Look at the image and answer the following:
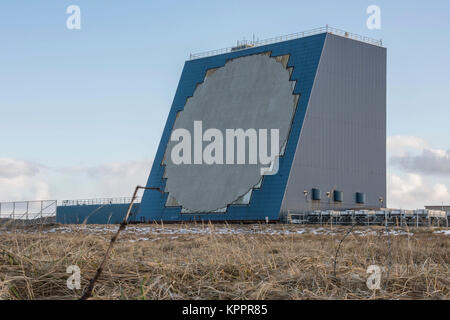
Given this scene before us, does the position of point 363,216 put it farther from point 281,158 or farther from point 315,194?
point 281,158

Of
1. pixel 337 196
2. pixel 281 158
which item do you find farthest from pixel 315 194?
pixel 281 158

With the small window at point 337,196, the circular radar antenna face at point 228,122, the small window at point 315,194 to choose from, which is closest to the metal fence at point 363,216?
the small window at point 315,194

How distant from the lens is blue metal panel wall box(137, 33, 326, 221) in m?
47.0

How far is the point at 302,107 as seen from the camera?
47719 millimetres

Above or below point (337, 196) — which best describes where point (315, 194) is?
above

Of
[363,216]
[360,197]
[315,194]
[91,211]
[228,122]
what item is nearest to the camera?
[363,216]

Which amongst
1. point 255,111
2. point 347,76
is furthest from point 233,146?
point 347,76

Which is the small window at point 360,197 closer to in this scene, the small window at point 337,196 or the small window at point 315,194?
the small window at point 337,196

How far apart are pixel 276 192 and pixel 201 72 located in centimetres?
1568

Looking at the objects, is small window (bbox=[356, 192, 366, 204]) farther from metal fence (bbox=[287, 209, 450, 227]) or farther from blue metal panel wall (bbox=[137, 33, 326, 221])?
blue metal panel wall (bbox=[137, 33, 326, 221])

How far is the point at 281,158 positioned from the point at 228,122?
680 centimetres

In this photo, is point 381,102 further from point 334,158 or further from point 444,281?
point 444,281

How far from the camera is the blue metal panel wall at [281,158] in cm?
4703

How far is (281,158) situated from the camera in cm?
4750
